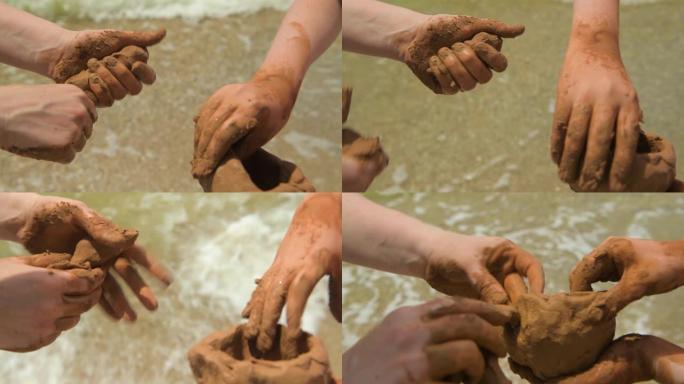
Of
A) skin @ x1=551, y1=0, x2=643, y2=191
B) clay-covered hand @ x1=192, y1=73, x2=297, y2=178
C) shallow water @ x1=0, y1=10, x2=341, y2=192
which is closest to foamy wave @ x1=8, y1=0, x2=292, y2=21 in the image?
shallow water @ x1=0, y1=10, x2=341, y2=192

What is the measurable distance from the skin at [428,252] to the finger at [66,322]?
1.21 feet

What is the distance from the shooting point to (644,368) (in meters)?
0.77

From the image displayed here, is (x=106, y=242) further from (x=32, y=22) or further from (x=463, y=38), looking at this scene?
(x=463, y=38)

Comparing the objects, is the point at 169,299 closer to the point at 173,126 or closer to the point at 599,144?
the point at 173,126

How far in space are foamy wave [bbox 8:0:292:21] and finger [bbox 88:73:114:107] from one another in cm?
18

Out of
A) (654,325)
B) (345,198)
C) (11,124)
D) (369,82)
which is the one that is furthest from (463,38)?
(11,124)

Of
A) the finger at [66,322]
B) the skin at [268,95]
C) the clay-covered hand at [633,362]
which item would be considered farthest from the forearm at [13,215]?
the clay-covered hand at [633,362]

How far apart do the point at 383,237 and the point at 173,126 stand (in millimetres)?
401

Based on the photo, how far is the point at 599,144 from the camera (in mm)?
768

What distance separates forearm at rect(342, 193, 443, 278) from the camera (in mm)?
854

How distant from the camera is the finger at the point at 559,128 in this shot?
0.81 m

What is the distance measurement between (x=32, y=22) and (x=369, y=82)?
46cm

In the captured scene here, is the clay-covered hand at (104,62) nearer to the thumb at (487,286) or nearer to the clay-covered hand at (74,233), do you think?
the clay-covered hand at (74,233)

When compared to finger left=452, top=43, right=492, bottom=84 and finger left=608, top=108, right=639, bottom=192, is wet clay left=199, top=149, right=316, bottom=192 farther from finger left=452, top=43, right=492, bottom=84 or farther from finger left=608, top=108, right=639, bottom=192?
finger left=608, top=108, right=639, bottom=192
